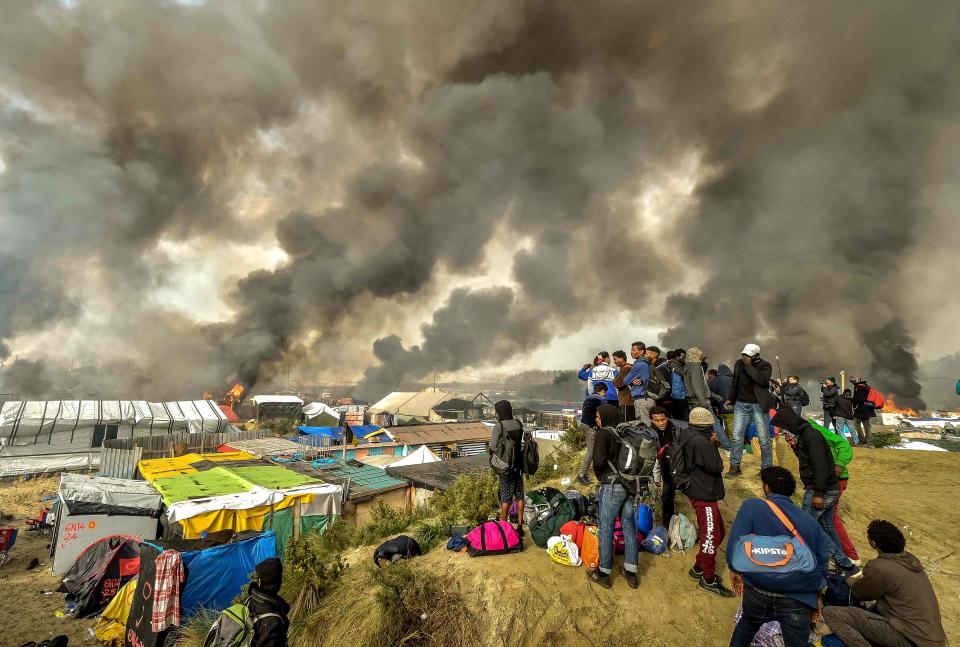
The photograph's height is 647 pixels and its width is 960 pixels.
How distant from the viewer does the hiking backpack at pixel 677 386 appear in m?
7.89

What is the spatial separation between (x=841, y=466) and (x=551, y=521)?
4066 mm

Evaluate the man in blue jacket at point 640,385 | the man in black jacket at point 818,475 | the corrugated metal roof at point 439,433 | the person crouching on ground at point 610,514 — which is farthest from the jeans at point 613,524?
the corrugated metal roof at point 439,433

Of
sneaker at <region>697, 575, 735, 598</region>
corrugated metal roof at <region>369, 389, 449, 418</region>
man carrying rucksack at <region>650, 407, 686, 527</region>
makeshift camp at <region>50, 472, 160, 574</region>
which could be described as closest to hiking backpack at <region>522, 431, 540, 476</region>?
man carrying rucksack at <region>650, 407, 686, 527</region>

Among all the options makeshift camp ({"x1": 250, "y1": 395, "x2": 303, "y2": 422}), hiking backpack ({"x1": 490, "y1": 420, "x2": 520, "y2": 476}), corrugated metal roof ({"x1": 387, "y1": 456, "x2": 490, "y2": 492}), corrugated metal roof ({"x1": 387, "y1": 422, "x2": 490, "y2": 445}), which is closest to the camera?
hiking backpack ({"x1": 490, "y1": 420, "x2": 520, "y2": 476})

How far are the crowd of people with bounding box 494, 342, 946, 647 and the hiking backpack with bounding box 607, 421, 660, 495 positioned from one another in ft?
0.19

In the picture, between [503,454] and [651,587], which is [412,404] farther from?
[651,587]

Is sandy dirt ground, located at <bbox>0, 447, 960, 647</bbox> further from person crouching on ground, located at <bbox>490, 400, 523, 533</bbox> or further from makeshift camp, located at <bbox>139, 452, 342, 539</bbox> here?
makeshift camp, located at <bbox>139, 452, 342, 539</bbox>

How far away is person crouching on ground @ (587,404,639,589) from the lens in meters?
4.99

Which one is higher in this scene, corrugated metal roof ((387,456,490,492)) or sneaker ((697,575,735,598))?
sneaker ((697,575,735,598))

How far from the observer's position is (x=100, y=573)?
12.5 metres

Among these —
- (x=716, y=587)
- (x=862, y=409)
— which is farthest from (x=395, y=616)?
(x=862, y=409)

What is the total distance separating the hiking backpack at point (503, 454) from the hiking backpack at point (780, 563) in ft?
11.0

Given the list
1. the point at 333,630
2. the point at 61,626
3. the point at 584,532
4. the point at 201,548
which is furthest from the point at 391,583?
the point at 61,626

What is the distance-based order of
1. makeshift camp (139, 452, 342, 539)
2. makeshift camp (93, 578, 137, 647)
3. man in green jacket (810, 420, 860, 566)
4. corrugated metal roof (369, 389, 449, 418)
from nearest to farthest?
man in green jacket (810, 420, 860, 566) → makeshift camp (93, 578, 137, 647) → makeshift camp (139, 452, 342, 539) → corrugated metal roof (369, 389, 449, 418)
